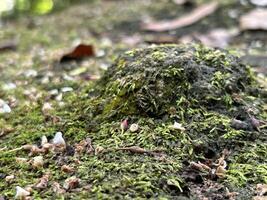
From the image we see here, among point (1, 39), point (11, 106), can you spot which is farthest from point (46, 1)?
point (11, 106)

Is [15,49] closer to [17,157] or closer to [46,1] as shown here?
[17,157]

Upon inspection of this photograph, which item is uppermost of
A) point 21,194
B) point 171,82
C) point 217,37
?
point 171,82

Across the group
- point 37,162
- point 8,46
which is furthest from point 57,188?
point 8,46

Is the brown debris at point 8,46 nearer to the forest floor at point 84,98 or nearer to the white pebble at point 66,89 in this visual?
the forest floor at point 84,98

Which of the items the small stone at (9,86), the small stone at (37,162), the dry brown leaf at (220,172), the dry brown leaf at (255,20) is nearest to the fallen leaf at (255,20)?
the dry brown leaf at (255,20)

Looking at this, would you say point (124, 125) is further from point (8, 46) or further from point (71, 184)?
point (8, 46)

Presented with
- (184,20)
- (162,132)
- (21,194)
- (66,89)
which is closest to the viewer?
(21,194)
